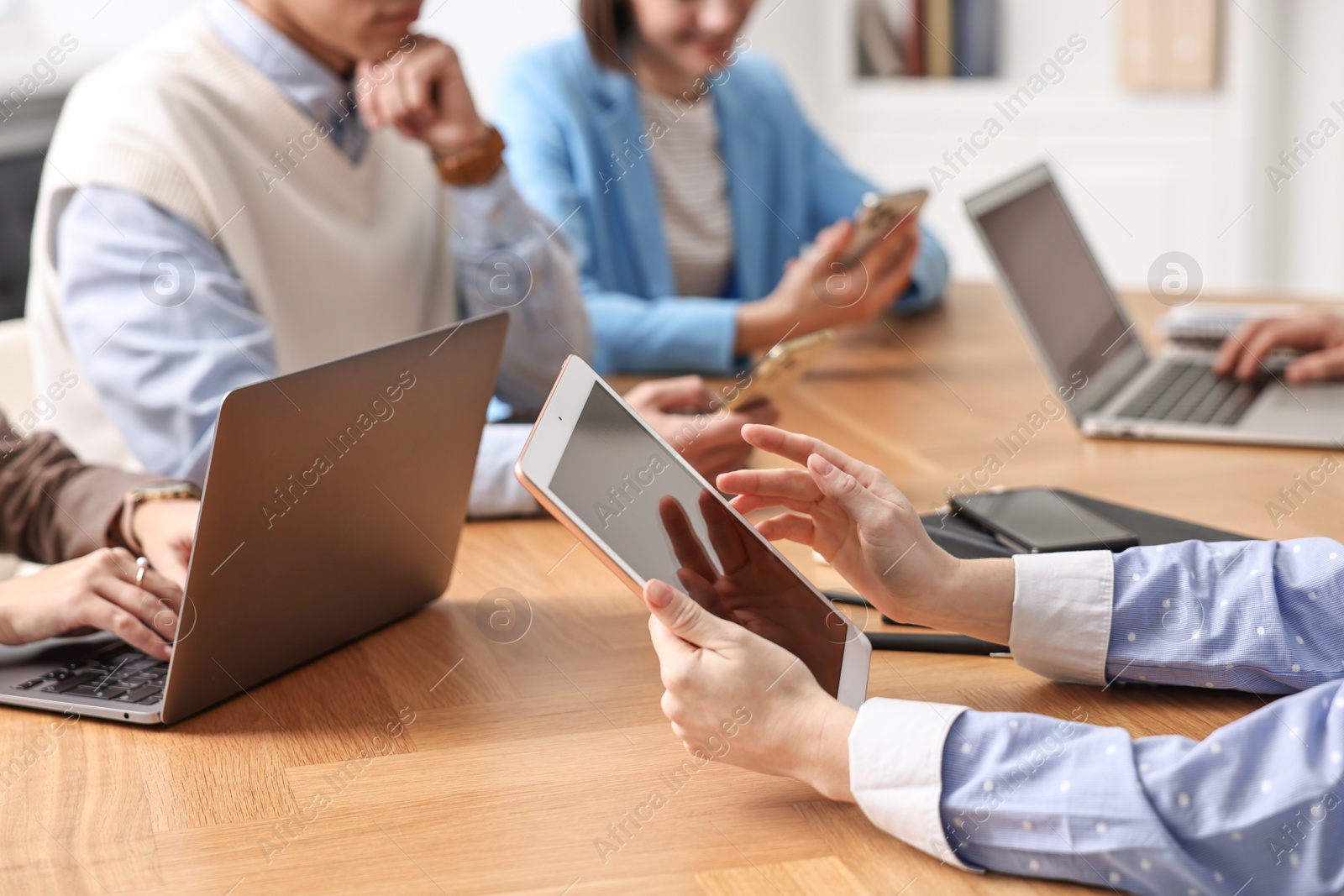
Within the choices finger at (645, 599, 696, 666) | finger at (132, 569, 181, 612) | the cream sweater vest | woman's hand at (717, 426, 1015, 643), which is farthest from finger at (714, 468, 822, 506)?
the cream sweater vest

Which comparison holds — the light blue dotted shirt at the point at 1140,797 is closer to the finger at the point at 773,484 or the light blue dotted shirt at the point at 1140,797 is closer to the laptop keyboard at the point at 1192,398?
the finger at the point at 773,484

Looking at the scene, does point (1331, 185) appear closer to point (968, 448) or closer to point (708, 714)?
point (968, 448)

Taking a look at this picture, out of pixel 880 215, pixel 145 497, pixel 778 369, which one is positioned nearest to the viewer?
pixel 145 497

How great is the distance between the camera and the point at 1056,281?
156cm

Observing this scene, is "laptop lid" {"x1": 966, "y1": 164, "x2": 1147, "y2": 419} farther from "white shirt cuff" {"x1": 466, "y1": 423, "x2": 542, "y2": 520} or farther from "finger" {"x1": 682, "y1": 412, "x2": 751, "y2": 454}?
"white shirt cuff" {"x1": 466, "y1": 423, "x2": 542, "y2": 520}

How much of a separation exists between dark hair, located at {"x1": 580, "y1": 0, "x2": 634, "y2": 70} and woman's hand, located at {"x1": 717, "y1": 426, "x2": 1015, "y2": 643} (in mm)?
1308

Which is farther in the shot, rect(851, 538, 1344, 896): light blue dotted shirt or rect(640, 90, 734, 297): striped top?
rect(640, 90, 734, 297): striped top

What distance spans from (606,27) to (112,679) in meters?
1.40

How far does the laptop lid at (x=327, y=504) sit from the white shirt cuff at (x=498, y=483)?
184 millimetres

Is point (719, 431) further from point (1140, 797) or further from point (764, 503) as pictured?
point (1140, 797)

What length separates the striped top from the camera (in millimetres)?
2076

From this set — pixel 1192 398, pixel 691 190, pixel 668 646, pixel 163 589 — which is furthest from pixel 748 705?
pixel 691 190

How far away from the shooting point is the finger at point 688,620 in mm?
688

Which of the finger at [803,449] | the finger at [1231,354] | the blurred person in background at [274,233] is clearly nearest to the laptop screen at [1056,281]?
the finger at [1231,354]
